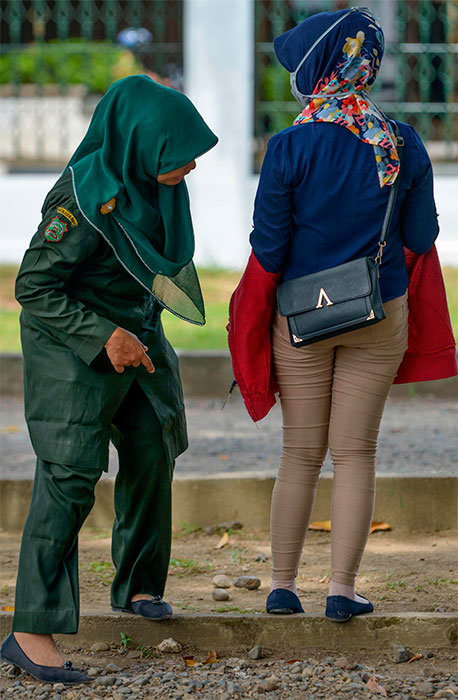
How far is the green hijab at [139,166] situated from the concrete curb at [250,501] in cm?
170

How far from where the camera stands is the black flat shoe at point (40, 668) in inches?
126

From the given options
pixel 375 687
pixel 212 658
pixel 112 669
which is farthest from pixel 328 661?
pixel 112 669

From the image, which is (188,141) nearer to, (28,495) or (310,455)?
(310,455)

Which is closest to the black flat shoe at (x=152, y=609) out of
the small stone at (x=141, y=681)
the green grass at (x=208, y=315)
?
the small stone at (x=141, y=681)

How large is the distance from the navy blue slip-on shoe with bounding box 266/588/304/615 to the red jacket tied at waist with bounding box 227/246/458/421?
0.59m

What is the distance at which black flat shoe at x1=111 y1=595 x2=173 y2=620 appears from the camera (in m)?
3.56

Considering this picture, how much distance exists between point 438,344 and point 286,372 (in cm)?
51

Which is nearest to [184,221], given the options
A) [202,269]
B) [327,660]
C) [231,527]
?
[327,660]

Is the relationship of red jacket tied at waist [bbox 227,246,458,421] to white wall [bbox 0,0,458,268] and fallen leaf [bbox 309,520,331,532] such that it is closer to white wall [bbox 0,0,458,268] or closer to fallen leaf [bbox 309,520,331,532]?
fallen leaf [bbox 309,520,331,532]

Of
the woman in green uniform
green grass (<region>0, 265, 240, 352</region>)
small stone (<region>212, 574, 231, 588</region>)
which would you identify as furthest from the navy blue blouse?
green grass (<region>0, 265, 240, 352</region>)

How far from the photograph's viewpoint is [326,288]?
3260mm

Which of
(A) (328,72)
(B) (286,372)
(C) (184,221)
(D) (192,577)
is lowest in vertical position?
(D) (192,577)

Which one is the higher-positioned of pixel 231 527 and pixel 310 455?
pixel 310 455

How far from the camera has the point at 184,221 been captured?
131 inches
